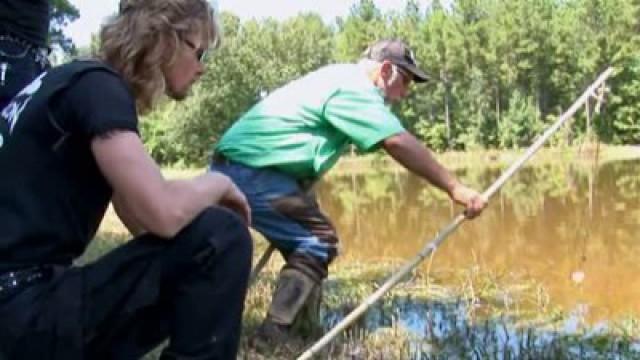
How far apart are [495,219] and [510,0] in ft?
146

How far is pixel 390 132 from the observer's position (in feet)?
15.7

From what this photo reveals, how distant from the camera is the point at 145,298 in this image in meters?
2.49

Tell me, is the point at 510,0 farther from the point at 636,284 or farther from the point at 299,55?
the point at 636,284

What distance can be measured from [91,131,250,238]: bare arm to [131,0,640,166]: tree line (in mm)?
48132

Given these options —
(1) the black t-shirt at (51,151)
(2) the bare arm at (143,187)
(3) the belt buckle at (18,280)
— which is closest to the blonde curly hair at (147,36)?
(1) the black t-shirt at (51,151)

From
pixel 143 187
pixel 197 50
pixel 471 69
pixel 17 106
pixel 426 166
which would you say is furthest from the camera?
pixel 471 69

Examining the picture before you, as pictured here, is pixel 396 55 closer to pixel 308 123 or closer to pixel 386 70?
pixel 386 70

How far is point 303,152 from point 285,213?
1.07 ft

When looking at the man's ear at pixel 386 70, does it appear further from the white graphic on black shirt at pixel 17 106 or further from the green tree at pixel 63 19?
Answer: the green tree at pixel 63 19

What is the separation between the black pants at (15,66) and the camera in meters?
3.56

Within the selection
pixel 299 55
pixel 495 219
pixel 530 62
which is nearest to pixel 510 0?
pixel 530 62

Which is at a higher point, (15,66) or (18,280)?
(15,66)

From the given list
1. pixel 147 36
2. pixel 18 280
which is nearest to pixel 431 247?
pixel 147 36

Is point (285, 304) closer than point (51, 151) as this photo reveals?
No
